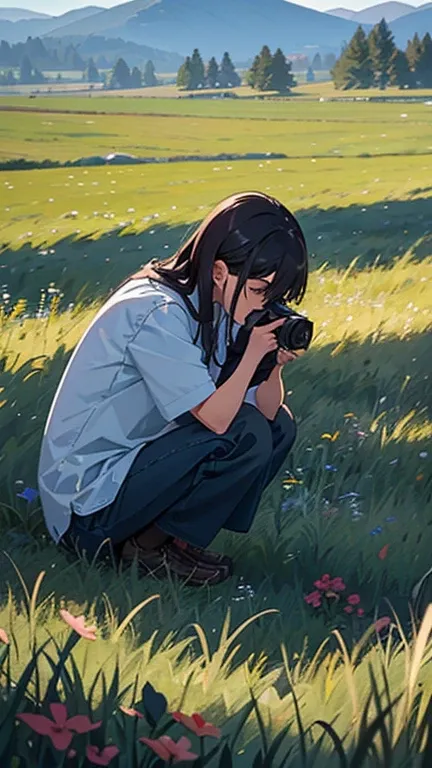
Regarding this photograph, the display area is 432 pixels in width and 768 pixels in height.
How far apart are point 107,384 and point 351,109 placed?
68.1 inches

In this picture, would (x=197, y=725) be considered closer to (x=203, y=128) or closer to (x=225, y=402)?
(x=225, y=402)

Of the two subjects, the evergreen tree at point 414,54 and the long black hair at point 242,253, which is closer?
the long black hair at point 242,253

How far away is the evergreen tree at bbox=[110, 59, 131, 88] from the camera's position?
9.10ft

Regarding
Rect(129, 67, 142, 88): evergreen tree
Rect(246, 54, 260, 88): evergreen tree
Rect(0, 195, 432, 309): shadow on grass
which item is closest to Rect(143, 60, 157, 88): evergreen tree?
Rect(129, 67, 142, 88): evergreen tree

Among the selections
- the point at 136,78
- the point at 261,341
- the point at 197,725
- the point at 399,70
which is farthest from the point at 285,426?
the point at 399,70

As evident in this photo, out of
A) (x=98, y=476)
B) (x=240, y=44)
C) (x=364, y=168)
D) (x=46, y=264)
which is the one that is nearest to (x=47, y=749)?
(x=98, y=476)

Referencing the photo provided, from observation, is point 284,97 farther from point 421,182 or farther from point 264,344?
point 264,344

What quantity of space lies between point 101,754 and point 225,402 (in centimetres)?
64

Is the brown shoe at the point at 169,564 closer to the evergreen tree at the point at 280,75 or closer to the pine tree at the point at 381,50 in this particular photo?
the evergreen tree at the point at 280,75

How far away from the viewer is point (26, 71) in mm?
2775

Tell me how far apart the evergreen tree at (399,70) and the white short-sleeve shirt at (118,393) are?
5.30ft

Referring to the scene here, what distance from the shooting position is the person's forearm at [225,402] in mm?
1606

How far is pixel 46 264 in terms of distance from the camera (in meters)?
2.96

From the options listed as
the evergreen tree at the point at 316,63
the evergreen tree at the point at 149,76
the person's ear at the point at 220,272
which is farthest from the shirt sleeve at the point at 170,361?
the evergreen tree at the point at 316,63
